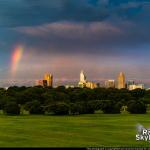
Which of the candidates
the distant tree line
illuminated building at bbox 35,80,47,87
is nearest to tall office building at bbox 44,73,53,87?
illuminated building at bbox 35,80,47,87

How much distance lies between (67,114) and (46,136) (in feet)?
127

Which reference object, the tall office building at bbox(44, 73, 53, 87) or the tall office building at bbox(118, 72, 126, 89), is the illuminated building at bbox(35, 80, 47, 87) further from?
the tall office building at bbox(118, 72, 126, 89)

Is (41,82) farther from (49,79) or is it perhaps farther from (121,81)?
(121,81)

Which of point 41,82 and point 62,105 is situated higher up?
point 41,82

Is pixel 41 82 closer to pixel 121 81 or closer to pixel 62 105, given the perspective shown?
pixel 121 81

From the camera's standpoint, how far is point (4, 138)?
144 ft

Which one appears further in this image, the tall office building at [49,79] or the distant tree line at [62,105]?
the tall office building at [49,79]

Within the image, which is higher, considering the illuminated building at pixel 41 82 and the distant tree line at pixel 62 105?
the illuminated building at pixel 41 82

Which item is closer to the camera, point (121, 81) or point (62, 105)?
point (62, 105)

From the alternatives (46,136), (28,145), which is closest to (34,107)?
(46,136)

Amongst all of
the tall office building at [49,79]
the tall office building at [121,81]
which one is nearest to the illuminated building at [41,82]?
the tall office building at [49,79]

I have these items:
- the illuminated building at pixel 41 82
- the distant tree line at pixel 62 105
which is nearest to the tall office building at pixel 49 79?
the illuminated building at pixel 41 82

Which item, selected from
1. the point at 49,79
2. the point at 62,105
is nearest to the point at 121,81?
the point at 49,79

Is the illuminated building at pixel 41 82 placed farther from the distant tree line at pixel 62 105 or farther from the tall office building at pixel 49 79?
the distant tree line at pixel 62 105
